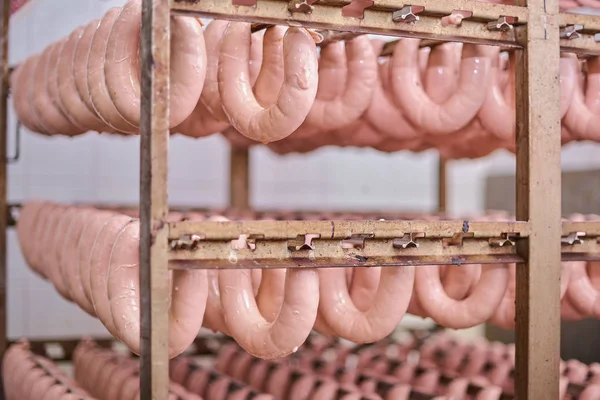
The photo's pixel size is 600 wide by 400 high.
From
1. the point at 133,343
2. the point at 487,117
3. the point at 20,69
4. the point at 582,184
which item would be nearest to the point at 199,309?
the point at 133,343


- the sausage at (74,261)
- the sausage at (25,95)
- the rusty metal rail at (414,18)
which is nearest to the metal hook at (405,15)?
the rusty metal rail at (414,18)

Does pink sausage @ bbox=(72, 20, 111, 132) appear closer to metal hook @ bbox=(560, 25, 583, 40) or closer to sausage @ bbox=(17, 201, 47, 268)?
sausage @ bbox=(17, 201, 47, 268)

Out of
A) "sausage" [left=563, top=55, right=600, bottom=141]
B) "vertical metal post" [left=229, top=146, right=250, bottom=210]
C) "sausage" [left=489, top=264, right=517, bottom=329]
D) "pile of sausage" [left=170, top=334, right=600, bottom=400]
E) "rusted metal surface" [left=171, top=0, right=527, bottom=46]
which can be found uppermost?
"rusted metal surface" [left=171, top=0, right=527, bottom=46]

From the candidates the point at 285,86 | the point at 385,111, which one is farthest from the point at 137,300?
the point at 385,111

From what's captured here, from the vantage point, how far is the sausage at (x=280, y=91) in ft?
5.55

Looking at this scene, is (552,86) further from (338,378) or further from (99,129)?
(338,378)

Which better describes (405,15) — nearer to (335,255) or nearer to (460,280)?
(335,255)

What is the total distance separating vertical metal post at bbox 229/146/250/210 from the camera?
150 inches

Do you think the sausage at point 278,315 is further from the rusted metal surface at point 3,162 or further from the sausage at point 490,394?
the rusted metal surface at point 3,162

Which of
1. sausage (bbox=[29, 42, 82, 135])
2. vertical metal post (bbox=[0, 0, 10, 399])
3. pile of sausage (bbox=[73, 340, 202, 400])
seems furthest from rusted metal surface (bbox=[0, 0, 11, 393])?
sausage (bbox=[29, 42, 82, 135])

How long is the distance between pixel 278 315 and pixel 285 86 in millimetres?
487

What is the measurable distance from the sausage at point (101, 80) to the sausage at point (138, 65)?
41 mm

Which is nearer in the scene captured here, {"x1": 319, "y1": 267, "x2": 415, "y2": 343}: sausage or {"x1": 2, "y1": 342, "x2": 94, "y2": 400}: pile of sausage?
{"x1": 319, "y1": 267, "x2": 415, "y2": 343}: sausage

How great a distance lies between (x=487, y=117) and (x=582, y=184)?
7.25 ft
